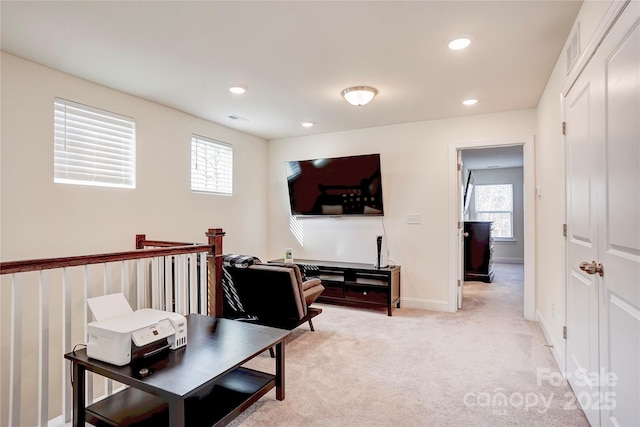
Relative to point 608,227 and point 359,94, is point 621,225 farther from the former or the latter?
point 359,94

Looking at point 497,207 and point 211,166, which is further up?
point 211,166

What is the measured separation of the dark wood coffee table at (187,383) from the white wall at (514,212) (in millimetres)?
8189

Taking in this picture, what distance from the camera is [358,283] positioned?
4.34 meters

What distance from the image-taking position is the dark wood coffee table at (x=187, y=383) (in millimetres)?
1579

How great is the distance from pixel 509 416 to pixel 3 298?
3.59 meters

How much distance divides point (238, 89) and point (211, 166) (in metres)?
1.50

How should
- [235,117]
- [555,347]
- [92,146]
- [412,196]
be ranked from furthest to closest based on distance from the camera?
[412,196] < [235,117] < [92,146] < [555,347]

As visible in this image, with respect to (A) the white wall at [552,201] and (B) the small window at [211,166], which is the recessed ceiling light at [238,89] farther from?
(A) the white wall at [552,201]

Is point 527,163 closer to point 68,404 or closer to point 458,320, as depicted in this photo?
point 458,320

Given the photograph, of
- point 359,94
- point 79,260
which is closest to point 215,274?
point 79,260

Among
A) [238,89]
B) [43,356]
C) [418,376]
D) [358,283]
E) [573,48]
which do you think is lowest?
[418,376]

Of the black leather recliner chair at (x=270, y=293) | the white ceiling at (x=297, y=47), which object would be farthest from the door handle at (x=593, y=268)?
the black leather recliner chair at (x=270, y=293)

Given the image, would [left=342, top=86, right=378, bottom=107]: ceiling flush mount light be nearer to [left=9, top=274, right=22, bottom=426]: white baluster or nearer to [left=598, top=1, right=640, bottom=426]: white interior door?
[left=598, top=1, right=640, bottom=426]: white interior door

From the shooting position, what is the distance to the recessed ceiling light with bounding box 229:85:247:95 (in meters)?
3.28
